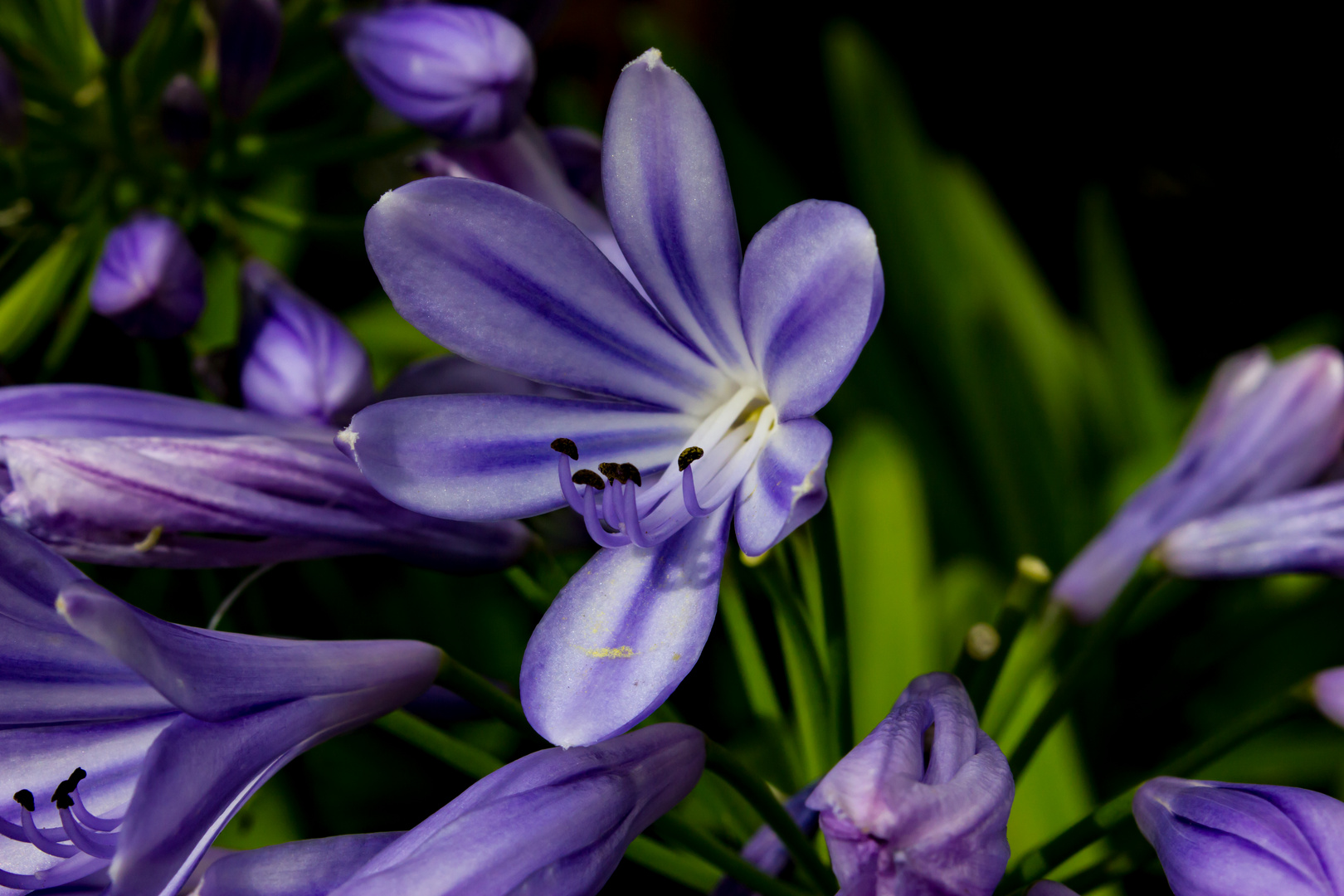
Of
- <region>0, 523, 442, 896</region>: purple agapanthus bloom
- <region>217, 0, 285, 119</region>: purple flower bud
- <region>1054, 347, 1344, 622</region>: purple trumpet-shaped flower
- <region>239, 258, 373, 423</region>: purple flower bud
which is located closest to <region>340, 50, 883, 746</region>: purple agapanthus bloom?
<region>0, 523, 442, 896</region>: purple agapanthus bloom

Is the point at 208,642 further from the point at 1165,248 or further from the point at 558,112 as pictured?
the point at 1165,248

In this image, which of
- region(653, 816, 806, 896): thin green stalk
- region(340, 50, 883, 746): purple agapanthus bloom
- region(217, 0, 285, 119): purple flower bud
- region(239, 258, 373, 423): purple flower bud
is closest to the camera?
region(340, 50, 883, 746): purple agapanthus bloom

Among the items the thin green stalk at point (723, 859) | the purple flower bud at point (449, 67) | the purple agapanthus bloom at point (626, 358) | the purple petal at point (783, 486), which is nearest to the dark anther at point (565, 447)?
the purple agapanthus bloom at point (626, 358)

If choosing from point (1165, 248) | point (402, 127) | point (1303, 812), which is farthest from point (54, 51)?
point (1165, 248)

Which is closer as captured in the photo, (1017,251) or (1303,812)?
(1303,812)

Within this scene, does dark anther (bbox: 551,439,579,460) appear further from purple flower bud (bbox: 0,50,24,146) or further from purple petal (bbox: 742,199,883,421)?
purple flower bud (bbox: 0,50,24,146)

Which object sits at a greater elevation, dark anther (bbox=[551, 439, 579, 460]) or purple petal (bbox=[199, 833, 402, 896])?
dark anther (bbox=[551, 439, 579, 460])

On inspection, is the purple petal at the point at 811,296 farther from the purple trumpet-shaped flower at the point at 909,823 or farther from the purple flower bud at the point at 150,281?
the purple flower bud at the point at 150,281
